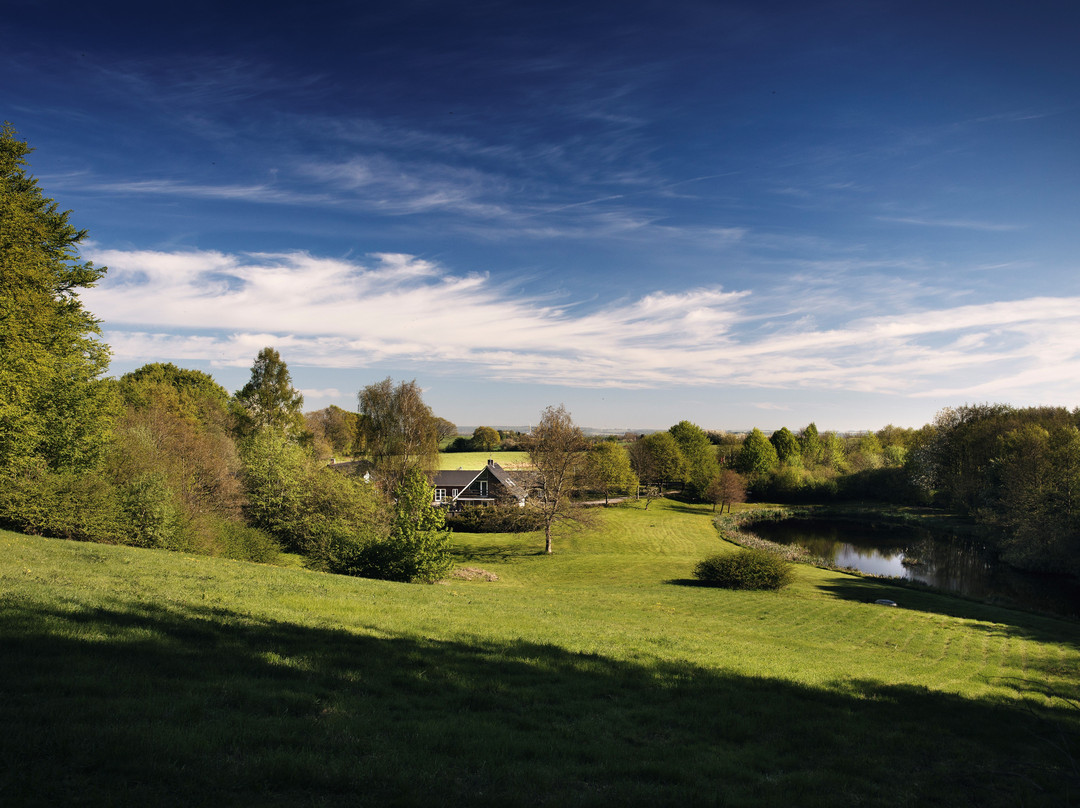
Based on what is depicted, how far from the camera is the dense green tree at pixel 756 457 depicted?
9781cm

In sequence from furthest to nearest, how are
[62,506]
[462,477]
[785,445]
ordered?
[785,445], [462,477], [62,506]

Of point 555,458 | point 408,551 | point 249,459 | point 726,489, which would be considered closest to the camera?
point 408,551

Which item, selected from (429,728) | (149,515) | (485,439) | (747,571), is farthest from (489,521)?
(485,439)

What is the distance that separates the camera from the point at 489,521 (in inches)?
2199

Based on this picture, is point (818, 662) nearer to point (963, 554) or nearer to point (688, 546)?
point (688, 546)

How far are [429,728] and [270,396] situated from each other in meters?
49.9

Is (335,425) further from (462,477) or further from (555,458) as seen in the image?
(555,458)

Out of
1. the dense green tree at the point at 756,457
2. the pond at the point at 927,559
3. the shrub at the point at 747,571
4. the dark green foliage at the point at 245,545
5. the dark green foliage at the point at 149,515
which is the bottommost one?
the pond at the point at 927,559

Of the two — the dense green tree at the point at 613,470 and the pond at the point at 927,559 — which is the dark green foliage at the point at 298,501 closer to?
the pond at the point at 927,559

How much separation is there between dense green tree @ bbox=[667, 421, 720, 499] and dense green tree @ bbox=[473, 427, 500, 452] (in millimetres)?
43160

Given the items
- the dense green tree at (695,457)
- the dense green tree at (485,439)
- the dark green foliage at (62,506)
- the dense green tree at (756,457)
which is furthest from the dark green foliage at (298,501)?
the dense green tree at (485,439)

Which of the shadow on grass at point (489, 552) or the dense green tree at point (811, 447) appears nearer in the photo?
the shadow on grass at point (489, 552)

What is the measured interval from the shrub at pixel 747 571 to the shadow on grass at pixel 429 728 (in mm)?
21503

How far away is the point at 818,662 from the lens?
1384 cm
